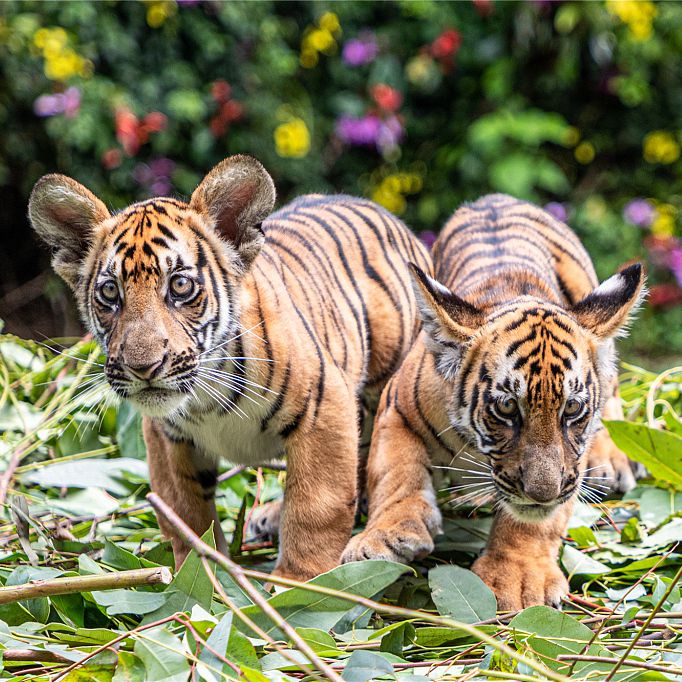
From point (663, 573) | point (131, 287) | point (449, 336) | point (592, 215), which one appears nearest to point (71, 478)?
point (131, 287)

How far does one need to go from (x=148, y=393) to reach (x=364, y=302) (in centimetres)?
115

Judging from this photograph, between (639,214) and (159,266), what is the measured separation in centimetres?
632

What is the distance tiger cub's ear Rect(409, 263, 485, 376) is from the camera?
2.77 meters

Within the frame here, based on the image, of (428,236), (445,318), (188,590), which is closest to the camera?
(188,590)

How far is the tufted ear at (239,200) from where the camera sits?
2.73 metres

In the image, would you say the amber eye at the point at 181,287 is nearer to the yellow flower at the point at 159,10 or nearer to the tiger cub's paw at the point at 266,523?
the tiger cub's paw at the point at 266,523

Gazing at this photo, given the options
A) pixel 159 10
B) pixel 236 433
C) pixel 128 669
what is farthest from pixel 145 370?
pixel 159 10

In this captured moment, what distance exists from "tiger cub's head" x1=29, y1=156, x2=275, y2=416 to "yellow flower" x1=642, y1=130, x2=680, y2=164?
21.1 ft

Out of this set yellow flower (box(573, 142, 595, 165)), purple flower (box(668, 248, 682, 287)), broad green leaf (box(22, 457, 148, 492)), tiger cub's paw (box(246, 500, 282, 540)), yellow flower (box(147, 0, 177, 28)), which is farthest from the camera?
yellow flower (box(573, 142, 595, 165))

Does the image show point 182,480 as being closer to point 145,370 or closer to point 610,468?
point 145,370

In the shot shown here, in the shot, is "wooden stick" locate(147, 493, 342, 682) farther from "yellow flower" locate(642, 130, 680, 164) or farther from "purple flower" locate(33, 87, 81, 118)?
"yellow flower" locate(642, 130, 680, 164)

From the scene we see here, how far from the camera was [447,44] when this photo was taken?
7.91m

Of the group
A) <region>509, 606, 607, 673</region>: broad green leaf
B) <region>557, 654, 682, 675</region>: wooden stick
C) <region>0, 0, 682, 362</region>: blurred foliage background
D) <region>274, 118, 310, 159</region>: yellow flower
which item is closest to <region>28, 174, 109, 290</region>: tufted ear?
<region>509, 606, 607, 673</region>: broad green leaf

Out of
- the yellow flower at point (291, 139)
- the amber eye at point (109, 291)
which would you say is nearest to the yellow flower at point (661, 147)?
the yellow flower at point (291, 139)
